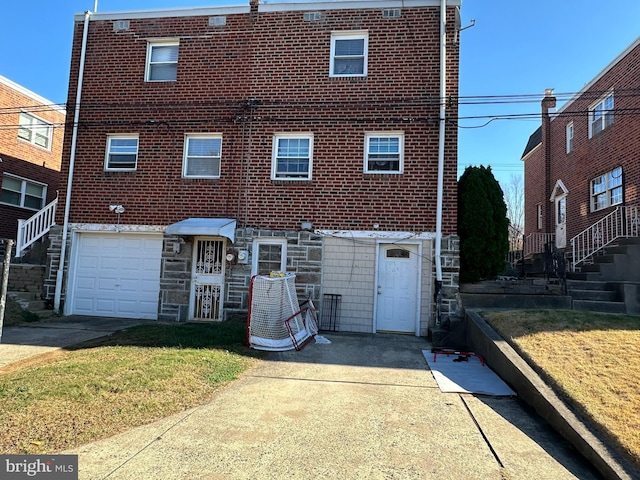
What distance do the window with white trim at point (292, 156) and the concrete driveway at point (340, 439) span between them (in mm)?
5841

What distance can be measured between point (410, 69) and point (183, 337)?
8181mm

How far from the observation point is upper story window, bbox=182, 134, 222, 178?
1104 centimetres

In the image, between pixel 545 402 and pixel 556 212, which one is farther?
pixel 556 212

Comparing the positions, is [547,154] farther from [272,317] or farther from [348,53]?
[272,317]

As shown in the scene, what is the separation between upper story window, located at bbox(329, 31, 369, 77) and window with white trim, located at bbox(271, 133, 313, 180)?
1869 millimetres

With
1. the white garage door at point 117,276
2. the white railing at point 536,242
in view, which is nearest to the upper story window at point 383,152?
the white garage door at point 117,276

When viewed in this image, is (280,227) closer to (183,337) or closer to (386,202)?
(386,202)

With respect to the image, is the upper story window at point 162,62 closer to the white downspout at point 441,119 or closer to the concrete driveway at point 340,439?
the white downspout at point 441,119

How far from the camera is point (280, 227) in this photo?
1045 centimetres

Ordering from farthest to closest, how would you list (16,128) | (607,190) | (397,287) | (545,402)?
(16,128), (607,190), (397,287), (545,402)

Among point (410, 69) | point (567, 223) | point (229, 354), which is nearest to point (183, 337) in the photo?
point (229, 354)

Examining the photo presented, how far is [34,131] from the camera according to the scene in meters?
16.8

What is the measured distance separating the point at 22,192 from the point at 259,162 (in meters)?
11.4

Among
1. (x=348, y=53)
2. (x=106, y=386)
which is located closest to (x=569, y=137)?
(x=348, y=53)
